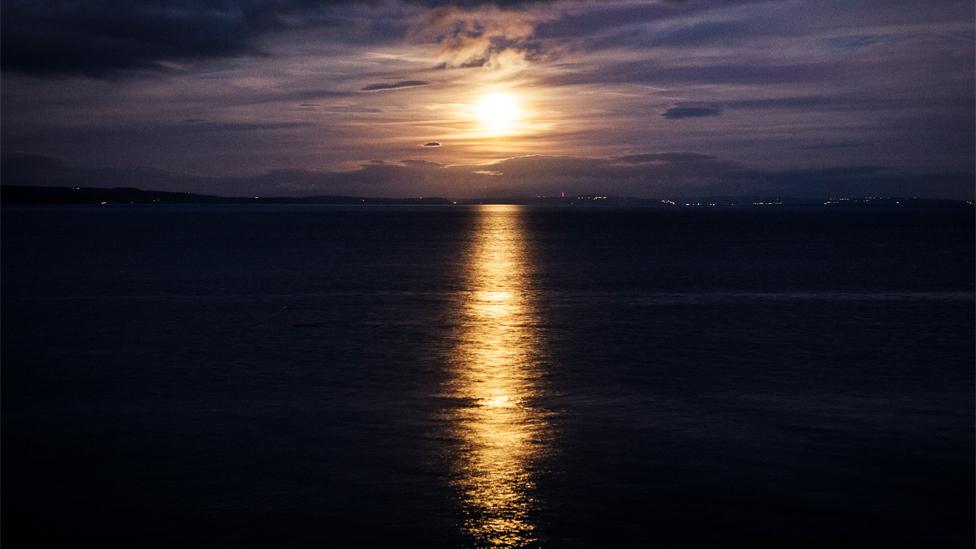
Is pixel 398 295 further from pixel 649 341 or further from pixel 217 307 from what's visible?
pixel 649 341

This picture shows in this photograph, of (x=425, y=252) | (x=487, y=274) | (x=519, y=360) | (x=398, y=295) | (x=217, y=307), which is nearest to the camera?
(x=519, y=360)

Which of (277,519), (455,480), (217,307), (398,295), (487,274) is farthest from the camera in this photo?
(487,274)

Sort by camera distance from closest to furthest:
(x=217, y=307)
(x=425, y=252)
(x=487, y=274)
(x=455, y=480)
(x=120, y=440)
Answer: (x=455, y=480) < (x=120, y=440) < (x=217, y=307) < (x=487, y=274) < (x=425, y=252)

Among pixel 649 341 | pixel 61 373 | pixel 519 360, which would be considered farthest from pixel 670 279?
pixel 61 373

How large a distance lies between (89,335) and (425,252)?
70243 mm

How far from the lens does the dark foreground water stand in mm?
17188

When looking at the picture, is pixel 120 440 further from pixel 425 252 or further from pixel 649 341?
pixel 425 252

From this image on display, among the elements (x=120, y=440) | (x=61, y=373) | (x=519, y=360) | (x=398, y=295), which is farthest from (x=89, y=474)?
(x=398, y=295)

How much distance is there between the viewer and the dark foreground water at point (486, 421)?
17.2 metres

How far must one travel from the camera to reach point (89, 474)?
20.1 meters

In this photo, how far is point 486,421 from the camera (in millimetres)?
24641

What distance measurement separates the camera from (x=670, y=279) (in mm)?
71375

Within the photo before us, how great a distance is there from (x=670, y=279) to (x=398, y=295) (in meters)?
24.5

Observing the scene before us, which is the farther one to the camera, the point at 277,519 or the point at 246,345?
the point at 246,345
